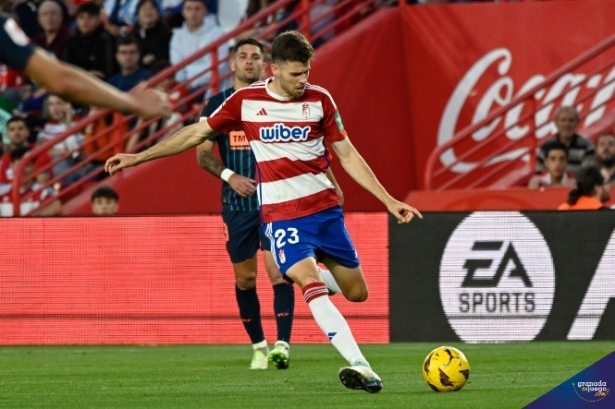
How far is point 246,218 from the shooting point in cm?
1041

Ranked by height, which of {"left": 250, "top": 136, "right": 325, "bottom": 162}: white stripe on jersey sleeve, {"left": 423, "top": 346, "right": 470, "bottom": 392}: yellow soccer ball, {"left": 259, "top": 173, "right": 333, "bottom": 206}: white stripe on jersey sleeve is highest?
{"left": 250, "top": 136, "right": 325, "bottom": 162}: white stripe on jersey sleeve

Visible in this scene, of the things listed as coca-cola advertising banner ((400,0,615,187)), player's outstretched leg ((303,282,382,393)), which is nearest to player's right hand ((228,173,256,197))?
player's outstretched leg ((303,282,382,393))

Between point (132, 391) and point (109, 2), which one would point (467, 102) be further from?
point (132, 391)

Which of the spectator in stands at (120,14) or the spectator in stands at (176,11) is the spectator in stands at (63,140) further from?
the spectator in stands at (176,11)

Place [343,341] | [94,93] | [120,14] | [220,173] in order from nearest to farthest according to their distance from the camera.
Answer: [94,93], [343,341], [220,173], [120,14]

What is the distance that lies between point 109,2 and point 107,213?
4.98 meters

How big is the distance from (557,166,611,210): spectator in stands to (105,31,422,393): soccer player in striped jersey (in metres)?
4.78

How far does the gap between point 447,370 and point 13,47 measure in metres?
3.51

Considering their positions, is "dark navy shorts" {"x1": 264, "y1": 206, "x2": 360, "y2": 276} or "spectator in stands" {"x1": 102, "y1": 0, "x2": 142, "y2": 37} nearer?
"dark navy shorts" {"x1": 264, "y1": 206, "x2": 360, "y2": 276}

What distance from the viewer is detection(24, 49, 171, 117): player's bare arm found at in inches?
223

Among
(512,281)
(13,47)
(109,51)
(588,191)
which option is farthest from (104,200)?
(13,47)

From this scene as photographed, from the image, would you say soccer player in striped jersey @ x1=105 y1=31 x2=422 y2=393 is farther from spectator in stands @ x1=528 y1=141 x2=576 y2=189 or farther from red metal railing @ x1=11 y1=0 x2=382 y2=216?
red metal railing @ x1=11 y1=0 x2=382 y2=216

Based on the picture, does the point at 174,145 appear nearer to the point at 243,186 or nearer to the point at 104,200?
the point at 243,186

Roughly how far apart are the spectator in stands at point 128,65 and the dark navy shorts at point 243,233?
5.88m
